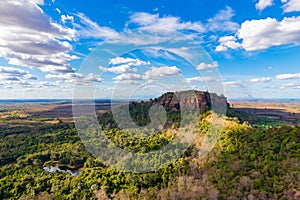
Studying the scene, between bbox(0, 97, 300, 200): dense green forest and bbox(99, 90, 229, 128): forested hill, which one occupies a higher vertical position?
bbox(99, 90, 229, 128): forested hill

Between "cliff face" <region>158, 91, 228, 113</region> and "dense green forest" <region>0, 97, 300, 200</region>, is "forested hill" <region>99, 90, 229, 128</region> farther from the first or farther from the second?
"dense green forest" <region>0, 97, 300, 200</region>

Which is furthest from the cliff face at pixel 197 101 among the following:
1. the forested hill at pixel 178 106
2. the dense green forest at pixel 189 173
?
the dense green forest at pixel 189 173

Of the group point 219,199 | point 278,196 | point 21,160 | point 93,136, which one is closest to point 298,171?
point 278,196

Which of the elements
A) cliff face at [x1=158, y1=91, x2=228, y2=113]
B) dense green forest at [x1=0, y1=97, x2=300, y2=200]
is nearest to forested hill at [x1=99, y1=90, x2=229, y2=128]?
cliff face at [x1=158, y1=91, x2=228, y2=113]

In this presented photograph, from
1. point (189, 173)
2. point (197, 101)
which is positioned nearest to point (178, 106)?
point (197, 101)

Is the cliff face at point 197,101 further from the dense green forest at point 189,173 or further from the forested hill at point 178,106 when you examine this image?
the dense green forest at point 189,173
